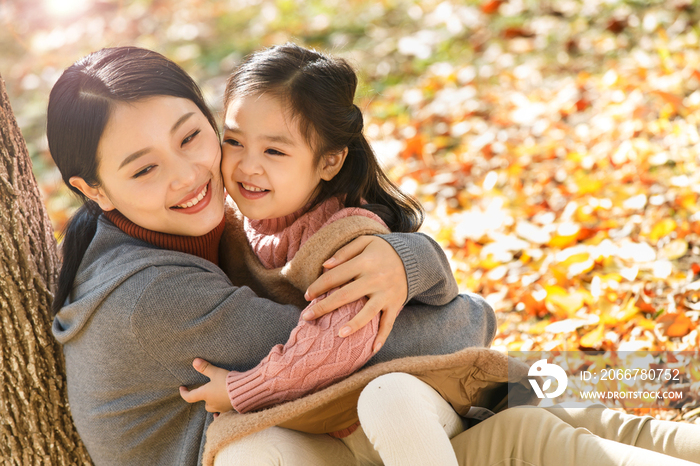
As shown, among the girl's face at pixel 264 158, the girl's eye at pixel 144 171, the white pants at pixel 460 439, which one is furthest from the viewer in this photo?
the girl's face at pixel 264 158

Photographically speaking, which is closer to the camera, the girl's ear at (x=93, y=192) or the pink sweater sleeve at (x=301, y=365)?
the pink sweater sleeve at (x=301, y=365)

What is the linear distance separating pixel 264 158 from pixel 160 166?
12.4 inches

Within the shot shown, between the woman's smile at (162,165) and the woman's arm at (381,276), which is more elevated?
the woman's smile at (162,165)

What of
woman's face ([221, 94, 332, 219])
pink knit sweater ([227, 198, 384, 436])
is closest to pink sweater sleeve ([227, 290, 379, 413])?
pink knit sweater ([227, 198, 384, 436])

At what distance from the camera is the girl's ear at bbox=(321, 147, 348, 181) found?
2021 millimetres

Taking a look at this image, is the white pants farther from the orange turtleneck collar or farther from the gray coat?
the orange turtleneck collar

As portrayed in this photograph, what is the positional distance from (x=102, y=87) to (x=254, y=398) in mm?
975

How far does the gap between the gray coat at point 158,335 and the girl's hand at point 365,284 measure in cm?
6

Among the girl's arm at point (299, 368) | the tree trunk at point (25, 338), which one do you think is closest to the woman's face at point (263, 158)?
the girl's arm at point (299, 368)

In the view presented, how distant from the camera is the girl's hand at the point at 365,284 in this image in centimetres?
162

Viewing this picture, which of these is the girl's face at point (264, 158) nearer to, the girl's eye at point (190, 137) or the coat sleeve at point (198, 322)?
the girl's eye at point (190, 137)

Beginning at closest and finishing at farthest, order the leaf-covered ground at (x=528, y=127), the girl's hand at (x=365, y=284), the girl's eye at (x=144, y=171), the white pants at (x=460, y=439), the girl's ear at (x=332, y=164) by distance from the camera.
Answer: the white pants at (x=460, y=439)
the girl's hand at (x=365, y=284)
the girl's eye at (x=144, y=171)
the girl's ear at (x=332, y=164)
the leaf-covered ground at (x=528, y=127)

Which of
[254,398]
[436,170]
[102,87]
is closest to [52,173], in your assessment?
[436,170]

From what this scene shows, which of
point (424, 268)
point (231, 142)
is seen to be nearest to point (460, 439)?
point (424, 268)
